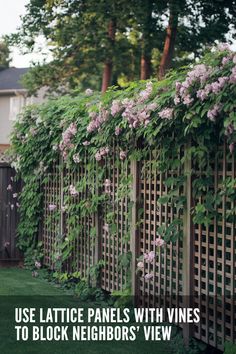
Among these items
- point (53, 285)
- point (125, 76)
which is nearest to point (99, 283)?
point (53, 285)

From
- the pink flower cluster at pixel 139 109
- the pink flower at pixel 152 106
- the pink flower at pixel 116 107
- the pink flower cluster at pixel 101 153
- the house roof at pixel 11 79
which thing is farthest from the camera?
the house roof at pixel 11 79

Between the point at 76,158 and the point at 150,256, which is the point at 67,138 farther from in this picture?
the point at 150,256

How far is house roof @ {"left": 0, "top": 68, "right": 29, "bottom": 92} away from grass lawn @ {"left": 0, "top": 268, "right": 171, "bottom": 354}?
26569 mm

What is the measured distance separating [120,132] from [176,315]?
1988mm

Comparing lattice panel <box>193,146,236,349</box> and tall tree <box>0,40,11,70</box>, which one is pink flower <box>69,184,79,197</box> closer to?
lattice panel <box>193,146,236,349</box>

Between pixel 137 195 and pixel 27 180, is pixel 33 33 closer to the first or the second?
pixel 27 180

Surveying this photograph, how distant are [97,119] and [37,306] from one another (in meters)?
2.14

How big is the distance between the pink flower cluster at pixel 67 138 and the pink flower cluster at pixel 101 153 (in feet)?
2.31

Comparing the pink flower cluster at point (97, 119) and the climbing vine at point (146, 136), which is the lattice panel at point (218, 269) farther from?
the pink flower cluster at point (97, 119)

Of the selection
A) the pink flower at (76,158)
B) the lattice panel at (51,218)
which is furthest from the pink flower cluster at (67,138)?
the lattice panel at (51,218)

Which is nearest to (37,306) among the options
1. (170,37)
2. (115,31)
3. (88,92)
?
(88,92)

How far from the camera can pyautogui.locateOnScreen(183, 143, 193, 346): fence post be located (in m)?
5.43

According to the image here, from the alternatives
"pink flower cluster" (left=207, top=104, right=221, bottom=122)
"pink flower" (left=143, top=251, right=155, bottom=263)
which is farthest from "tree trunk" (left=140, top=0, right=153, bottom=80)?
"pink flower cluster" (left=207, top=104, right=221, bottom=122)

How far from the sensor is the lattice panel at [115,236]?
22.4 ft
